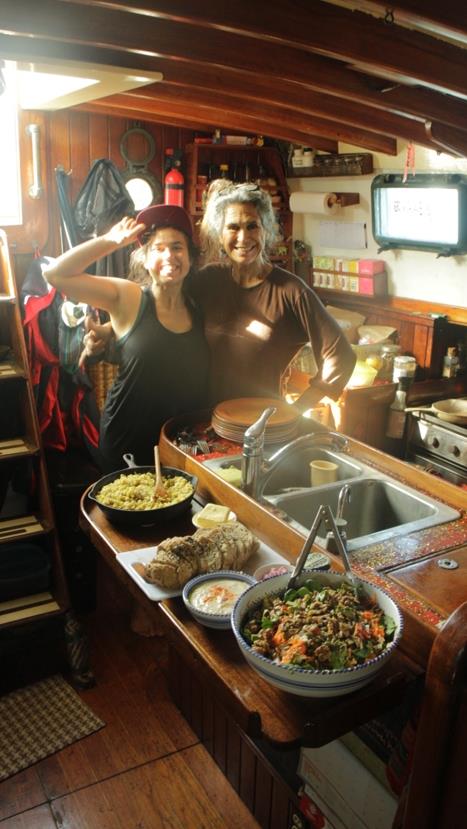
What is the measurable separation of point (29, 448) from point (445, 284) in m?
2.76

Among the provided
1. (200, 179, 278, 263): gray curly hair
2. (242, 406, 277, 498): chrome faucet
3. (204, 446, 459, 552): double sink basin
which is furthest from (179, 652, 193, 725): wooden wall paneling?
(200, 179, 278, 263): gray curly hair

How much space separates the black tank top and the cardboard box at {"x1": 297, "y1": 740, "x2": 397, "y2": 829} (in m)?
1.53

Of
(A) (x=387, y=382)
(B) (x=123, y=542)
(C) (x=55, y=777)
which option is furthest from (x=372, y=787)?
(A) (x=387, y=382)

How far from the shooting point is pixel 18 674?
11.3 feet

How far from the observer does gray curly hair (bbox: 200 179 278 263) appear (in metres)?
3.02

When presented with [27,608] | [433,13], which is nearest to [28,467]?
[27,608]

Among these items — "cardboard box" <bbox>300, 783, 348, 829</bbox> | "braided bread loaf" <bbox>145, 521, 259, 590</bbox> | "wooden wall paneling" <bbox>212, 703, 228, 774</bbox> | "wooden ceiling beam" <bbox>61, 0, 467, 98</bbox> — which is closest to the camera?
"braided bread loaf" <bbox>145, 521, 259, 590</bbox>

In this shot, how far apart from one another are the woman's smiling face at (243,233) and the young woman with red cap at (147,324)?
173mm

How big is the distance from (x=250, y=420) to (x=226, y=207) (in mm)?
980

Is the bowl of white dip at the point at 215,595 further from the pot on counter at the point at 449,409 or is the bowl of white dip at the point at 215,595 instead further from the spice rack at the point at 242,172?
the spice rack at the point at 242,172

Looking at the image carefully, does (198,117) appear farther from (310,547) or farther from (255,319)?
(310,547)

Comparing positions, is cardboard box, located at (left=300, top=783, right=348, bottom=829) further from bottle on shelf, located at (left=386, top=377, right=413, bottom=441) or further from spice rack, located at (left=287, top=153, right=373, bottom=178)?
spice rack, located at (left=287, top=153, right=373, bottom=178)

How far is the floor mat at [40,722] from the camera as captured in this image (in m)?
2.95

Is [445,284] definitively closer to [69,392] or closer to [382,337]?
[382,337]
